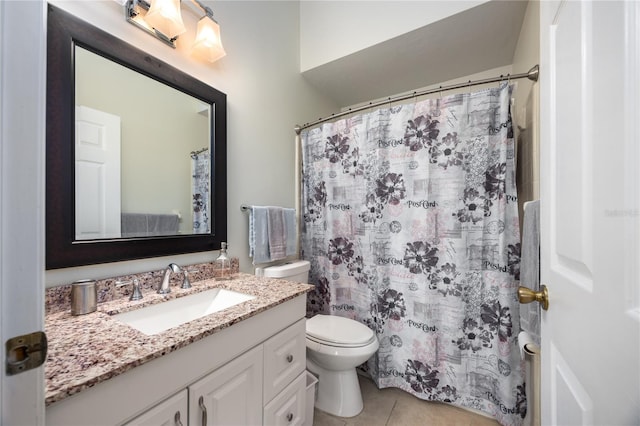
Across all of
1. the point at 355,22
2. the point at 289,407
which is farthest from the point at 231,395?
the point at 355,22

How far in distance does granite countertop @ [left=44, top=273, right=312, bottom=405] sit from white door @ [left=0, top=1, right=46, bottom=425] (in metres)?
0.22

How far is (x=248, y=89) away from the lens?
1.66 meters

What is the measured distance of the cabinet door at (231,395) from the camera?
0.78 meters

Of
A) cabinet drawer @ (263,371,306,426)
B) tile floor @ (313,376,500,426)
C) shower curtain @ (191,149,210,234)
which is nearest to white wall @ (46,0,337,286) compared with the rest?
shower curtain @ (191,149,210,234)

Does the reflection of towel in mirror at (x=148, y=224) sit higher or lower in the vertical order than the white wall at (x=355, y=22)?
lower

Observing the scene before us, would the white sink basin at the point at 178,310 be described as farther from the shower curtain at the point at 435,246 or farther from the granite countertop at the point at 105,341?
the shower curtain at the point at 435,246

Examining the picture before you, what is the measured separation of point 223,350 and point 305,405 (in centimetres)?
70

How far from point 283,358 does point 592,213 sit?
3.63ft

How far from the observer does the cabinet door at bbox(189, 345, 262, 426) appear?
0.78 metres

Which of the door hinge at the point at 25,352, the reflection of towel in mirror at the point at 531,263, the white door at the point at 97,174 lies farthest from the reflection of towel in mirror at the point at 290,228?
the door hinge at the point at 25,352

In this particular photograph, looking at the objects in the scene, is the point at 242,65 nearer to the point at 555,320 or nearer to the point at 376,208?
the point at 376,208

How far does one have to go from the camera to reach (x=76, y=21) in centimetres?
94

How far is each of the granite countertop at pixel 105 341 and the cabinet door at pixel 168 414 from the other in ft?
0.50

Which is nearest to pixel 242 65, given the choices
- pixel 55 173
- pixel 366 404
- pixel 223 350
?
pixel 55 173
